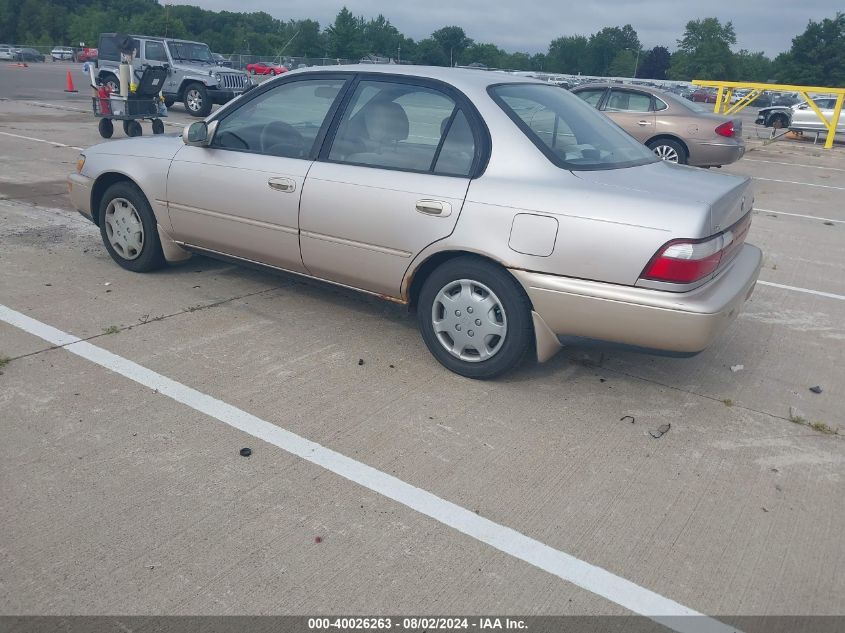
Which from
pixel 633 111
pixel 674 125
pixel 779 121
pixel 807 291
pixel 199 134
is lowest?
pixel 807 291

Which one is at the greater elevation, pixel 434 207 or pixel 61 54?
pixel 61 54

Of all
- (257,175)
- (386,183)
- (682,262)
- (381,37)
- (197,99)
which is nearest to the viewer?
(682,262)

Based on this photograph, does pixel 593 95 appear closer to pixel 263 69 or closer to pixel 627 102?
pixel 627 102

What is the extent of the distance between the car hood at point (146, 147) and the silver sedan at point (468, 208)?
0.03 m

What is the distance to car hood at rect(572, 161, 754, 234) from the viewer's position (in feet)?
12.0

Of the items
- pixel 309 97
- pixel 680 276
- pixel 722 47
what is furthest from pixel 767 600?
pixel 722 47

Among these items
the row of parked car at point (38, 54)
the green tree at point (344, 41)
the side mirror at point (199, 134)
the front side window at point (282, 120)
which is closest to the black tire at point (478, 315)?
the front side window at point (282, 120)

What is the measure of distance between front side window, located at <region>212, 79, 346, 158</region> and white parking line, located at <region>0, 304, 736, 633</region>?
1619mm

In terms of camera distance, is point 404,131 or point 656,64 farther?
point 656,64

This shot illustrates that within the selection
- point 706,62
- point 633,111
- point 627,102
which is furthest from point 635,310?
point 706,62

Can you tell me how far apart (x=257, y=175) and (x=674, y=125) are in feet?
31.7

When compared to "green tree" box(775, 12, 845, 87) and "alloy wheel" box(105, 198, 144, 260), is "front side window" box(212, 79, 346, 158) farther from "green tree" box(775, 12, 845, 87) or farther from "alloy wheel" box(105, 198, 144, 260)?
"green tree" box(775, 12, 845, 87)

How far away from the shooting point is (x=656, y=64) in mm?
109938

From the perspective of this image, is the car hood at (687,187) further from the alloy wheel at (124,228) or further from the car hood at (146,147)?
the alloy wheel at (124,228)
